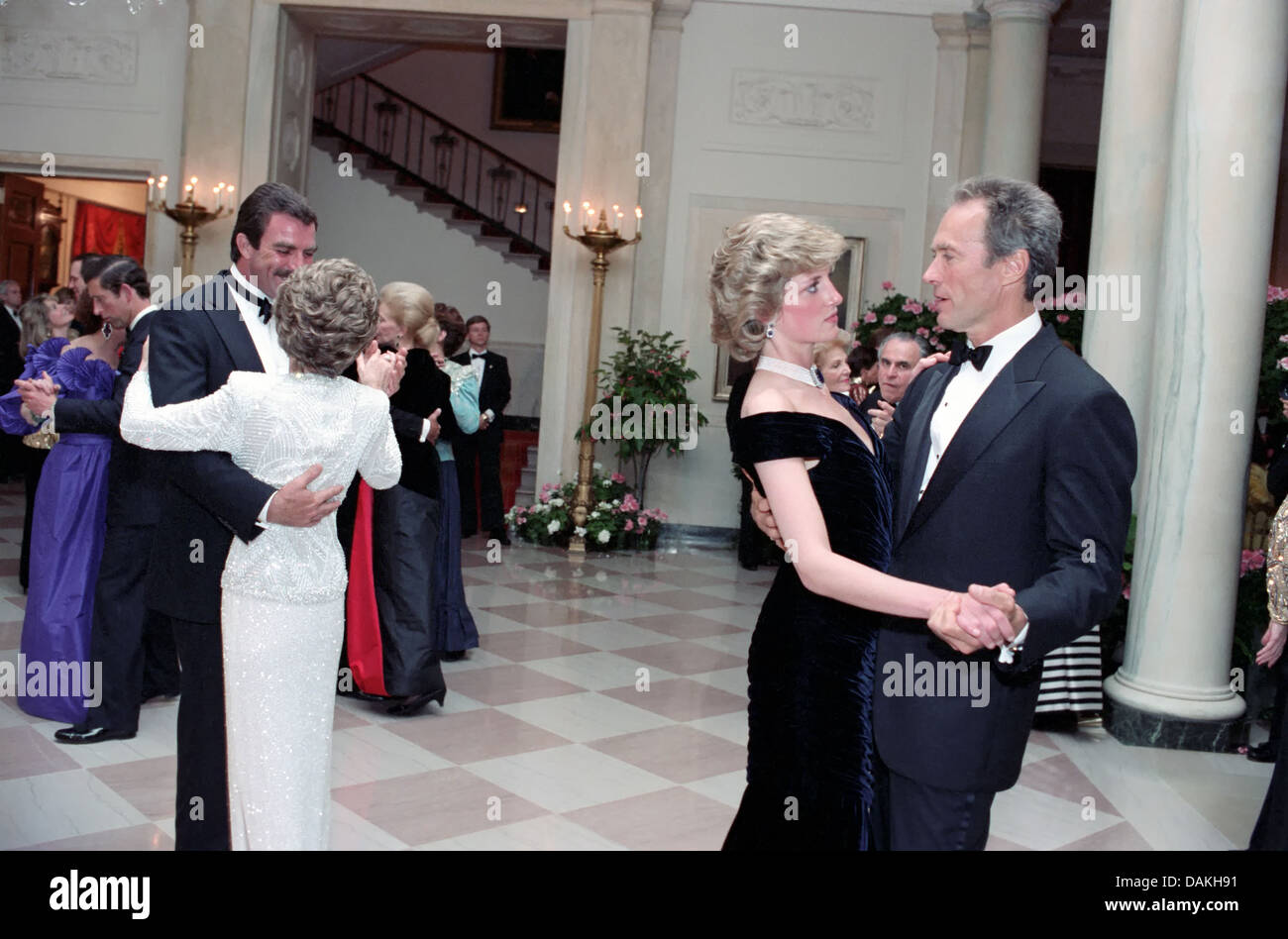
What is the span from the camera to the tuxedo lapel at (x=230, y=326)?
271 centimetres

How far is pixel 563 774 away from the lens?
4262 millimetres

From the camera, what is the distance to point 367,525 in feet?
15.8

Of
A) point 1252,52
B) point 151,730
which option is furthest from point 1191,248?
point 151,730

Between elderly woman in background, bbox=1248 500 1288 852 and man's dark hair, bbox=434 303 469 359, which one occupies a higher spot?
man's dark hair, bbox=434 303 469 359

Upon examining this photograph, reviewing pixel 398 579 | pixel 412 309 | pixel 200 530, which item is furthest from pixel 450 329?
pixel 200 530

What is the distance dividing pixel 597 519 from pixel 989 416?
24.9 ft

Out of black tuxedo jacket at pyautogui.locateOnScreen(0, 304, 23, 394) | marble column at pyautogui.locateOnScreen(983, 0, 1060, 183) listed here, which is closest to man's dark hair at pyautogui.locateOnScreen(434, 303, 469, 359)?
marble column at pyautogui.locateOnScreen(983, 0, 1060, 183)

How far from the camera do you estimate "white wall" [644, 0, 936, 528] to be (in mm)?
10227

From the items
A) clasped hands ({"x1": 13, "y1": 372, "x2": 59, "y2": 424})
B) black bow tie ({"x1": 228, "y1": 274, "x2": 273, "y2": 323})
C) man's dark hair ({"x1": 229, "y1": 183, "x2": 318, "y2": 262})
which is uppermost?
man's dark hair ({"x1": 229, "y1": 183, "x2": 318, "y2": 262})

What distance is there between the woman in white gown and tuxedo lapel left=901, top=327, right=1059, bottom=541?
119 centimetres

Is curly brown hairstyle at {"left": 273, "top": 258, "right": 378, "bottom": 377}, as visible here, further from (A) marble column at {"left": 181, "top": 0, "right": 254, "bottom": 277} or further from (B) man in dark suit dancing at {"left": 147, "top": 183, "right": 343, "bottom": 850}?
(A) marble column at {"left": 181, "top": 0, "right": 254, "bottom": 277}

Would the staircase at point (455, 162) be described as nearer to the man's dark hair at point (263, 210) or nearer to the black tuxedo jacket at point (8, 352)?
the black tuxedo jacket at point (8, 352)

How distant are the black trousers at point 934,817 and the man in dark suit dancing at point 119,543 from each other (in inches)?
121
